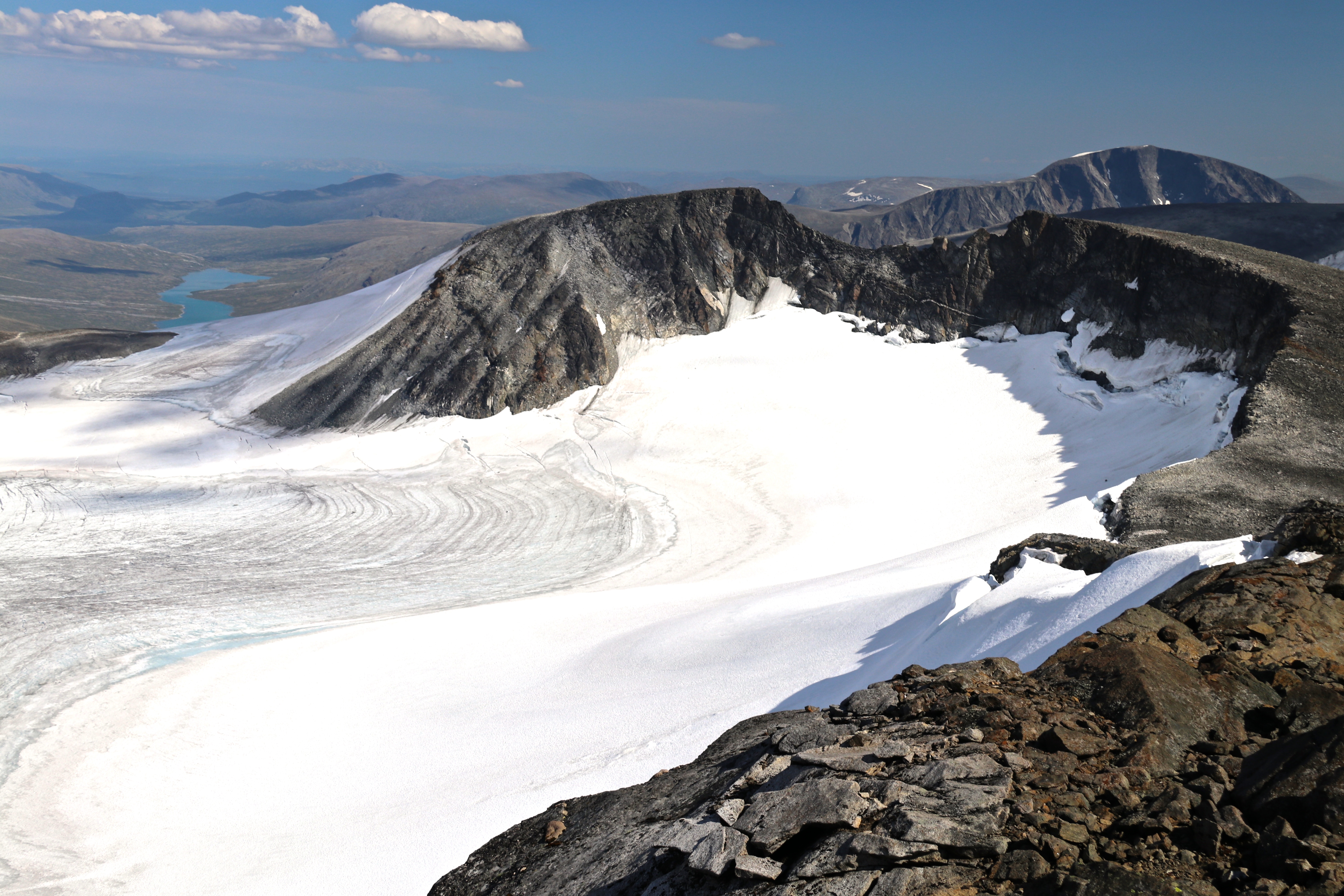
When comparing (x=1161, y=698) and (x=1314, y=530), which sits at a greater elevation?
(x=1314, y=530)

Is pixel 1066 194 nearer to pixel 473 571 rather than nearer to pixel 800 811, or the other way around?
pixel 473 571

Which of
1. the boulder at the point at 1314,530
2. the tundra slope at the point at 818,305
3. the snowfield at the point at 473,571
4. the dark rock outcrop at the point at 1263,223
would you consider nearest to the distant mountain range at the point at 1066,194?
the dark rock outcrop at the point at 1263,223

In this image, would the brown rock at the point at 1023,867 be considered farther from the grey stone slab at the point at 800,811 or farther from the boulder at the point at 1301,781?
the boulder at the point at 1301,781

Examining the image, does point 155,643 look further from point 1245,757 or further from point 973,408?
point 973,408

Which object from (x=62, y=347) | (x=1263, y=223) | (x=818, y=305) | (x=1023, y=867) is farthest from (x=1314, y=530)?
(x=1263, y=223)

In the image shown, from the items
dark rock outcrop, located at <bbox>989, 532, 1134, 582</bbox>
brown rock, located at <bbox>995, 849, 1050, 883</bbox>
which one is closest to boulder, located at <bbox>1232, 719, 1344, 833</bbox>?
brown rock, located at <bbox>995, 849, 1050, 883</bbox>

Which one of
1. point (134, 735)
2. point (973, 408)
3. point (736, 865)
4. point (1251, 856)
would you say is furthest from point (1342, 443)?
point (134, 735)
